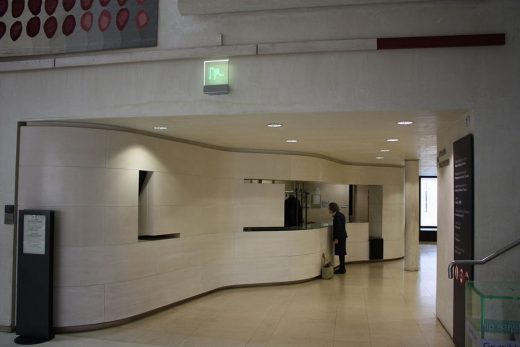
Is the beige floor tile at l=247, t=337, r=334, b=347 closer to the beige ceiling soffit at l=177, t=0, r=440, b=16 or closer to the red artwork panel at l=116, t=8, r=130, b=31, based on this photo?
the beige ceiling soffit at l=177, t=0, r=440, b=16

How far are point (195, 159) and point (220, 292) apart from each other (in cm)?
265

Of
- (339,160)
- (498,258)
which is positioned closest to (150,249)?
(498,258)

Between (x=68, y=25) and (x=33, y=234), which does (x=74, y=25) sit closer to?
(x=68, y=25)

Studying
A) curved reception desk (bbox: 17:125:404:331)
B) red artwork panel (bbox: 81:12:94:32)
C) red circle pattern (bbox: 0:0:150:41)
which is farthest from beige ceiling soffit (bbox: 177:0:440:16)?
curved reception desk (bbox: 17:125:404:331)

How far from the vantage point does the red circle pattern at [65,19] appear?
6410mm

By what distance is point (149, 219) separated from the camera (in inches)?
304

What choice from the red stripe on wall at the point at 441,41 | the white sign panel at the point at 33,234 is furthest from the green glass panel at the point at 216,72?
the white sign panel at the point at 33,234

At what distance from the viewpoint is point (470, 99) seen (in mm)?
5309

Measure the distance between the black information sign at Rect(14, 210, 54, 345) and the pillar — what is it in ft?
28.8

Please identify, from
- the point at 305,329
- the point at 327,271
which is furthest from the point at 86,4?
the point at 327,271

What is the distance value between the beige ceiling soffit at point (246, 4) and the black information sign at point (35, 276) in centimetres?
319

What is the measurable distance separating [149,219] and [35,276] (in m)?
1.86

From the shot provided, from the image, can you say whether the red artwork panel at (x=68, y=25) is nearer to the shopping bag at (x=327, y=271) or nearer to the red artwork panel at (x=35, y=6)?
the red artwork panel at (x=35, y=6)

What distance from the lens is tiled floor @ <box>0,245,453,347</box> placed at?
643 centimetres
